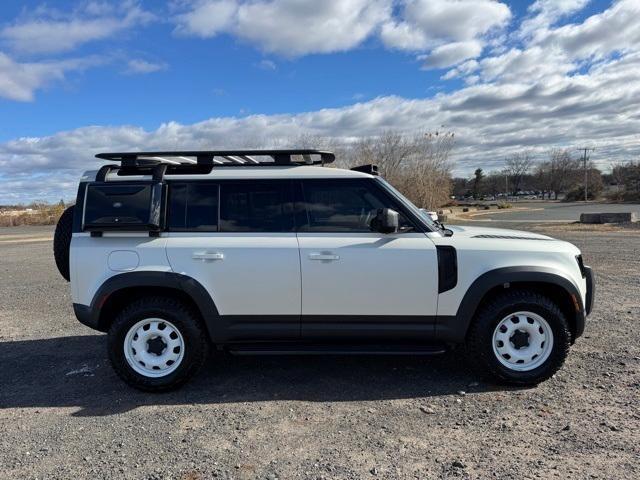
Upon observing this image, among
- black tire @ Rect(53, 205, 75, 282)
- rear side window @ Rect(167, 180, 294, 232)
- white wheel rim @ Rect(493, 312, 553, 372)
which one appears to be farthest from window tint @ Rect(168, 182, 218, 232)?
white wheel rim @ Rect(493, 312, 553, 372)

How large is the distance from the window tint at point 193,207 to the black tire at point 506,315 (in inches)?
97.6

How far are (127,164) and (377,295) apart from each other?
8.44 ft

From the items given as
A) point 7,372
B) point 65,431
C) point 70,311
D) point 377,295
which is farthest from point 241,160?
point 70,311

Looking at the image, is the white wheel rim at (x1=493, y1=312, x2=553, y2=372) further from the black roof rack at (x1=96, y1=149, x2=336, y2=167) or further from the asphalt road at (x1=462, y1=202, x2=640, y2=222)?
the asphalt road at (x1=462, y1=202, x2=640, y2=222)

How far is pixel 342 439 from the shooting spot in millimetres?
3467

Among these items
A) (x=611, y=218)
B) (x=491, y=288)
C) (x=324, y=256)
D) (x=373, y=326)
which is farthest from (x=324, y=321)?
(x=611, y=218)

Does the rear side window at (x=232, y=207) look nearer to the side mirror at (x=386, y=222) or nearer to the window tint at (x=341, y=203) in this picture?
the window tint at (x=341, y=203)

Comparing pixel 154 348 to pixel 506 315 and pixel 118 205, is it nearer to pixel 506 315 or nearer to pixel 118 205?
pixel 118 205

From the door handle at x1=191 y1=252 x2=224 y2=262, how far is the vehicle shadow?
1.18 m

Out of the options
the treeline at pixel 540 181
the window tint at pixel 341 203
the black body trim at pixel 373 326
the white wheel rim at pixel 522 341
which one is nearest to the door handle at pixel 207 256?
the window tint at pixel 341 203

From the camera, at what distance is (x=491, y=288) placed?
4.21 meters

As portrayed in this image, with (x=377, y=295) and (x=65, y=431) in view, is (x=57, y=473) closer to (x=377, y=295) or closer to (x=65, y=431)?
(x=65, y=431)

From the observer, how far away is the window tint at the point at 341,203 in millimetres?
4383

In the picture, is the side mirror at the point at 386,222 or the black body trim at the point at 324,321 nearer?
the side mirror at the point at 386,222
